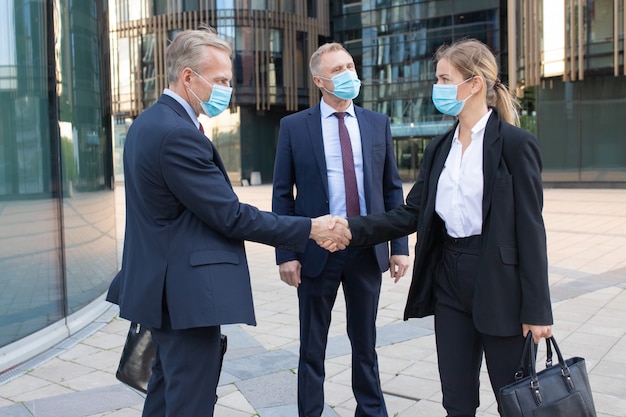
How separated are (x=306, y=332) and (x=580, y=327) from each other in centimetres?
324

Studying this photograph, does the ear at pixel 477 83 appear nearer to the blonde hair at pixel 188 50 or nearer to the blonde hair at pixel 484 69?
the blonde hair at pixel 484 69

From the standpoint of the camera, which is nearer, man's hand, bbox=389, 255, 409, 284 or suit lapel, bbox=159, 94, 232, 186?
suit lapel, bbox=159, 94, 232, 186

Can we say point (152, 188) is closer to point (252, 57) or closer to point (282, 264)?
point (282, 264)

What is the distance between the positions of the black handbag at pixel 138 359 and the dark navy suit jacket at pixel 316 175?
0.84 meters

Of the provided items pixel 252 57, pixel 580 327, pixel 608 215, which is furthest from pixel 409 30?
pixel 580 327

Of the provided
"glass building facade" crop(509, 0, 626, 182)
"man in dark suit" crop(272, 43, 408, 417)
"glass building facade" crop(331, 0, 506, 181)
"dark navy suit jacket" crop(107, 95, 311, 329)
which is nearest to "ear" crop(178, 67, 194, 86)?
"dark navy suit jacket" crop(107, 95, 311, 329)

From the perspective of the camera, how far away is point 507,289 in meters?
2.57

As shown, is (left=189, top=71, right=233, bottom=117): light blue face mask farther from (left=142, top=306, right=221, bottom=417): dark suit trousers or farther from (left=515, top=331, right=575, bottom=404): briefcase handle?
(left=515, top=331, right=575, bottom=404): briefcase handle

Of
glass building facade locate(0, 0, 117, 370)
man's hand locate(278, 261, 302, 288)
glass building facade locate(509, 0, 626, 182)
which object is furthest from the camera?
glass building facade locate(509, 0, 626, 182)

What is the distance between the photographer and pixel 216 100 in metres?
2.83

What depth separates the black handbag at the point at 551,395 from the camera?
229 cm

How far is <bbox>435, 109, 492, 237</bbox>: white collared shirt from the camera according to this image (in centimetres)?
268

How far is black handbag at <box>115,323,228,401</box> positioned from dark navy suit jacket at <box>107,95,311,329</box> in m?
0.49

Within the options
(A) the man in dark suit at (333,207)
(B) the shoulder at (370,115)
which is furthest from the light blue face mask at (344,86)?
(B) the shoulder at (370,115)
